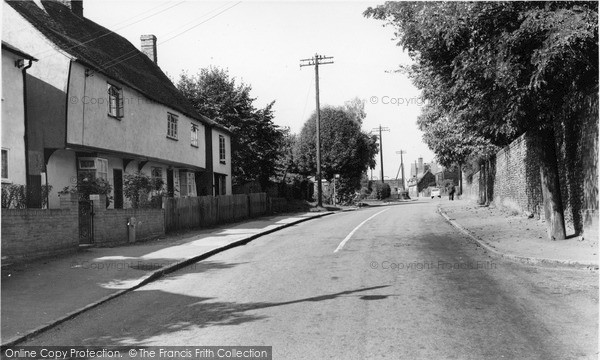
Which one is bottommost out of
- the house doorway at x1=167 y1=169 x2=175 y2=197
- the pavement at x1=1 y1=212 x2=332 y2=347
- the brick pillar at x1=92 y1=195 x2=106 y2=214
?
the pavement at x1=1 y1=212 x2=332 y2=347

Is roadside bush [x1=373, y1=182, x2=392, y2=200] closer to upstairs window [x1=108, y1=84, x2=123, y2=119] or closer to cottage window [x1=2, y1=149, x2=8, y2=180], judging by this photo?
upstairs window [x1=108, y1=84, x2=123, y2=119]

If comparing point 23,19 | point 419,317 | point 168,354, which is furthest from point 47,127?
point 419,317

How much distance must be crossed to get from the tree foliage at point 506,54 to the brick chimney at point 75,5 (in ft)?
Answer: 49.5

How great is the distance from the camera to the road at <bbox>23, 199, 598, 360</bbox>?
17.1 feet

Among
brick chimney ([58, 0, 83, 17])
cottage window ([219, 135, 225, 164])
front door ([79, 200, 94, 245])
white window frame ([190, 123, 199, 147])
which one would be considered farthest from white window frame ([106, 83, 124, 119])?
cottage window ([219, 135, 225, 164])

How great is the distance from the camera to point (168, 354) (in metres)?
5.24

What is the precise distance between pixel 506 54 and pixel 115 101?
45.2 ft

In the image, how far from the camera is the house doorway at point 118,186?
740 inches

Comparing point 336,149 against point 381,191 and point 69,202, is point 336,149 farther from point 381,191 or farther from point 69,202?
point 69,202

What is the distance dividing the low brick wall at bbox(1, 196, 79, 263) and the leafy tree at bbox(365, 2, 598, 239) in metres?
8.96

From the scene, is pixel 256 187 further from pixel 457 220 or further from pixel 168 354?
pixel 168 354

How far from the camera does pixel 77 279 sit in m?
9.30

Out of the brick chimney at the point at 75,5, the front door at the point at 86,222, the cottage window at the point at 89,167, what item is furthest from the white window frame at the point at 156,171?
the front door at the point at 86,222

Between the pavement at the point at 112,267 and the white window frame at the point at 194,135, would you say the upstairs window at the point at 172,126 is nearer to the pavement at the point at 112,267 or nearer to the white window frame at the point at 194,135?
the white window frame at the point at 194,135
